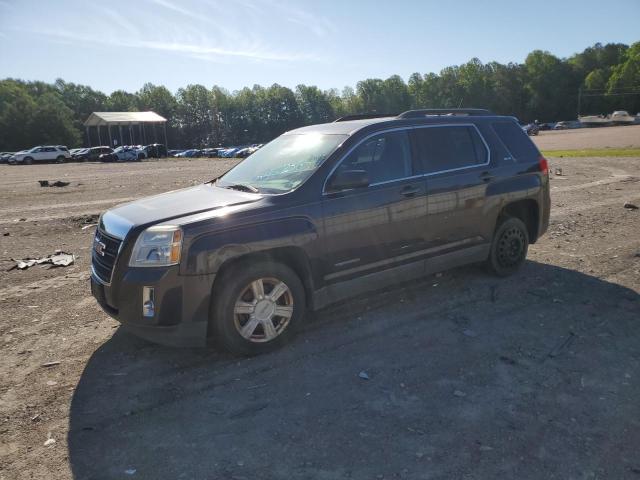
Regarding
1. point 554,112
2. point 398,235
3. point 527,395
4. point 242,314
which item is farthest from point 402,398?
point 554,112

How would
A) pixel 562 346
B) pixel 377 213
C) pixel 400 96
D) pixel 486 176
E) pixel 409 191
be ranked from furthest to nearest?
pixel 400 96 → pixel 486 176 → pixel 409 191 → pixel 377 213 → pixel 562 346

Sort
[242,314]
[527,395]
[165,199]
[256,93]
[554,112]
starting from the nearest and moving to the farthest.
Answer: [527,395], [242,314], [165,199], [554,112], [256,93]

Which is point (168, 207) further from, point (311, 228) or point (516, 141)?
point (516, 141)

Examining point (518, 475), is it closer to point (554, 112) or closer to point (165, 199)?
point (165, 199)

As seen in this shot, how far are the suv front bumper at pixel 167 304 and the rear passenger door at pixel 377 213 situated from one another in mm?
1182

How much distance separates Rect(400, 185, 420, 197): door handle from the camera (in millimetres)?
4922

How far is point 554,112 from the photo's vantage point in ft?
409

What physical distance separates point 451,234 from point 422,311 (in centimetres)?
91

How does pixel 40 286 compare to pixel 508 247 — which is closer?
pixel 508 247

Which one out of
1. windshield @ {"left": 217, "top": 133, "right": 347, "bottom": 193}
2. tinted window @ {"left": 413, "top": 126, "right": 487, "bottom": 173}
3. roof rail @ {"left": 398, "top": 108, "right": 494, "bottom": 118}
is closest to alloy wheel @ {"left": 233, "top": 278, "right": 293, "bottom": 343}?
windshield @ {"left": 217, "top": 133, "right": 347, "bottom": 193}

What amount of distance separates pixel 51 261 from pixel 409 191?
5546 mm

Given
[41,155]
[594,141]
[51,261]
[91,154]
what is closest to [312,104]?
[91,154]

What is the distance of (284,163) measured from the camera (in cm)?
501

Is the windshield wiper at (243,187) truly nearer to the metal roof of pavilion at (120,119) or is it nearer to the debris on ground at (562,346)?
the debris on ground at (562,346)
